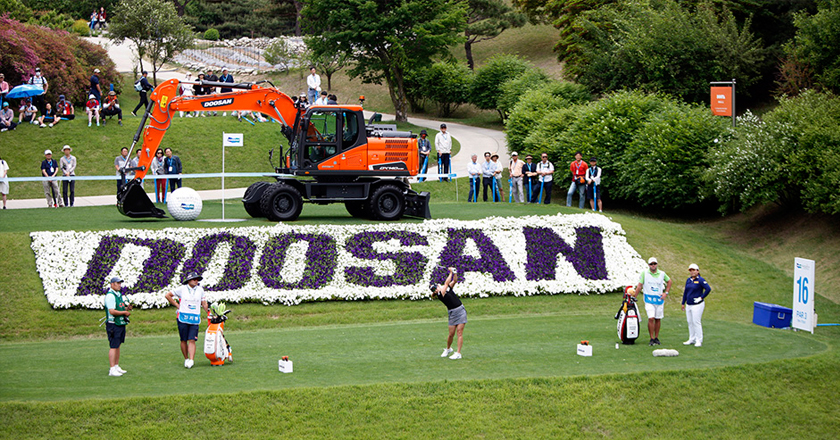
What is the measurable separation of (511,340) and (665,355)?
337cm

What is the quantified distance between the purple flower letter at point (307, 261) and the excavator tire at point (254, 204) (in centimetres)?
239

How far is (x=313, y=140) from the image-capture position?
75.5 ft

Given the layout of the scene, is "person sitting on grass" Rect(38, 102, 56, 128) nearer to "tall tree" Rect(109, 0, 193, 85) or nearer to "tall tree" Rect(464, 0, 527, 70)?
"tall tree" Rect(109, 0, 193, 85)

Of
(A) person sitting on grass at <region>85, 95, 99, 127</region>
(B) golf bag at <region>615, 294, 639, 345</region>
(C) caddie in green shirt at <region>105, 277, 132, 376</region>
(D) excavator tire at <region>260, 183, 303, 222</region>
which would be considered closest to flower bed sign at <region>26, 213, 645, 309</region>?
(D) excavator tire at <region>260, 183, 303, 222</region>

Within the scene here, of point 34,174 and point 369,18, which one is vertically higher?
point 369,18

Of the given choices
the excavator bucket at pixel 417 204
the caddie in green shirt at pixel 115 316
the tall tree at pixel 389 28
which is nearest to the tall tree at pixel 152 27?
the tall tree at pixel 389 28

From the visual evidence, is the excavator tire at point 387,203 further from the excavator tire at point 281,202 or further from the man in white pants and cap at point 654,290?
the man in white pants and cap at point 654,290

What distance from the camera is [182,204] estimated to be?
896 inches

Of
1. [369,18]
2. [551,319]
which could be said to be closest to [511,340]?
[551,319]

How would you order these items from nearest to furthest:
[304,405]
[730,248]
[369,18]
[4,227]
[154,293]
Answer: [304,405] < [154,293] < [4,227] < [730,248] < [369,18]

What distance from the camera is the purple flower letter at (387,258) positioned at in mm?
21094

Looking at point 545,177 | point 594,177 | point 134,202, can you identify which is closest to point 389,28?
point 545,177

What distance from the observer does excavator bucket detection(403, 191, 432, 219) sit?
2427 centimetres

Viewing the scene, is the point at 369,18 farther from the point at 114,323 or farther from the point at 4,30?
the point at 114,323
